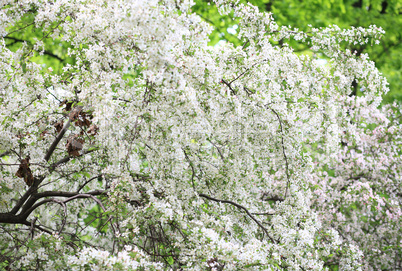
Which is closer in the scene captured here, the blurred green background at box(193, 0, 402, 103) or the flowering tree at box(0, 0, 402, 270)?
the flowering tree at box(0, 0, 402, 270)

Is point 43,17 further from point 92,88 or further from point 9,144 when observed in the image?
point 9,144

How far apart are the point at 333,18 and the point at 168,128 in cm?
898

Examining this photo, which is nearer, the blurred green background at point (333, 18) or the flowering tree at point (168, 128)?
the flowering tree at point (168, 128)

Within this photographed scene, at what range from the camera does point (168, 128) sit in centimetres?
404

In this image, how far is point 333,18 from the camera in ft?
36.7

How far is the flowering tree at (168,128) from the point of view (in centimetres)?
343

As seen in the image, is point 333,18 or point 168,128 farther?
point 333,18

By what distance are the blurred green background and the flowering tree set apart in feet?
17.6

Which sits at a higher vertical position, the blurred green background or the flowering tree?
the blurred green background

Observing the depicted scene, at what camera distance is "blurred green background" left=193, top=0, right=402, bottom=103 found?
10.5 m

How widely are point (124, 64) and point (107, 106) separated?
0.65 metres

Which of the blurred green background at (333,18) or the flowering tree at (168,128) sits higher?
the blurred green background at (333,18)

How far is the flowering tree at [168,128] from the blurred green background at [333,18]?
537 cm

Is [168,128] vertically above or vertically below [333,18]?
below
